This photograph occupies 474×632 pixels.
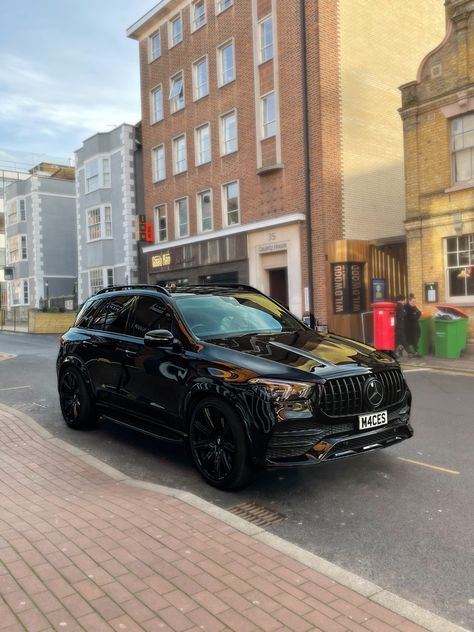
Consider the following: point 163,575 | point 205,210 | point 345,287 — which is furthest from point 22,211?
point 163,575

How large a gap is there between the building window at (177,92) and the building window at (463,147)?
47.4 ft

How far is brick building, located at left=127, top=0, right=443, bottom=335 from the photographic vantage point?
19359mm

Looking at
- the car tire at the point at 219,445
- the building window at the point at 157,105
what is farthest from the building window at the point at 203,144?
the car tire at the point at 219,445

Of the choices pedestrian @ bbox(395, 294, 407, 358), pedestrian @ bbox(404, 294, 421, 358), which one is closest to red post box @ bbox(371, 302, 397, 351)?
pedestrian @ bbox(395, 294, 407, 358)

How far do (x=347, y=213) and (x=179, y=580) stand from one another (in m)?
18.0

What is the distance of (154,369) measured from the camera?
550 centimetres

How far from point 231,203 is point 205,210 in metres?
2.00

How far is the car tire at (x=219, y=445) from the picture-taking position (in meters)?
4.45

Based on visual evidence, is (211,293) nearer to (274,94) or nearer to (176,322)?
(176,322)

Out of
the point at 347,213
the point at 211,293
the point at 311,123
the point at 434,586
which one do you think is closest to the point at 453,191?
the point at 347,213

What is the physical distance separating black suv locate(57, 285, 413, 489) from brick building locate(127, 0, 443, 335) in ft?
43.9

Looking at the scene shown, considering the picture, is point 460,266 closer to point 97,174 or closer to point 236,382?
point 236,382

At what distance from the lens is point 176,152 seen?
26609 mm

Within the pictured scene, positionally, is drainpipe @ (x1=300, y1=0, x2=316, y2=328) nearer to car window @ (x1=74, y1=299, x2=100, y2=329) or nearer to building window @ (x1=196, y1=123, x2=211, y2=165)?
building window @ (x1=196, y1=123, x2=211, y2=165)
